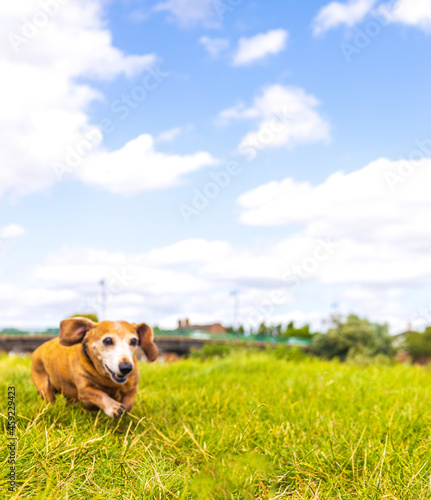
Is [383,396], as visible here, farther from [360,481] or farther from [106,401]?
[106,401]

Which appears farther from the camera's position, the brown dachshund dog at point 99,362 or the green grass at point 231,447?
the brown dachshund dog at point 99,362

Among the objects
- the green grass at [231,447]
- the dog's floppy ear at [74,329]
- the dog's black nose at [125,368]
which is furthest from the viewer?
the dog's floppy ear at [74,329]

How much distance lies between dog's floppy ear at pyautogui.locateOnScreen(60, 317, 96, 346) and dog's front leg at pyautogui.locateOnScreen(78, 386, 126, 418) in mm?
496

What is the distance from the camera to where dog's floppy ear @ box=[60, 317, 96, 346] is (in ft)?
15.7

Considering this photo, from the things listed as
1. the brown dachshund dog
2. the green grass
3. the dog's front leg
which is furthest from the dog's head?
the green grass

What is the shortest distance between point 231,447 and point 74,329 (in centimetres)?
186

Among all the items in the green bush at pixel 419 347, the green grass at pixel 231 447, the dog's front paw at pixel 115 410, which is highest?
the dog's front paw at pixel 115 410

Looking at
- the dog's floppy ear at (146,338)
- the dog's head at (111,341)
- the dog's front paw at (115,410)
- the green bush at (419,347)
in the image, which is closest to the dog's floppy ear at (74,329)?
the dog's head at (111,341)

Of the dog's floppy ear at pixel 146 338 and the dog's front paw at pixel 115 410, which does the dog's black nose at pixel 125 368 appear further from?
the dog's floppy ear at pixel 146 338

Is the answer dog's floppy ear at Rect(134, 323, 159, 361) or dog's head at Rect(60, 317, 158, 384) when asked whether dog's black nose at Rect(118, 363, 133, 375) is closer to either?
dog's head at Rect(60, 317, 158, 384)

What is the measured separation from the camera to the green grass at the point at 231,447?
317 centimetres

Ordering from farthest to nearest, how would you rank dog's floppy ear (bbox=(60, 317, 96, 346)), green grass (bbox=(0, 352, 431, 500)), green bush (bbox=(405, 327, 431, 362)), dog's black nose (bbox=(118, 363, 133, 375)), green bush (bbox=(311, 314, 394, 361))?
green bush (bbox=(405, 327, 431, 362)) → green bush (bbox=(311, 314, 394, 361)) → dog's floppy ear (bbox=(60, 317, 96, 346)) → dog's black nose (bbox=(118, 363, 133, 375)) → green grass (bbox=(0, 352, 431, 500))

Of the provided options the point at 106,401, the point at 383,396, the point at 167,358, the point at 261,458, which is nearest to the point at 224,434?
the point at 106,401

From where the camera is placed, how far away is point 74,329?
15.9 feet
